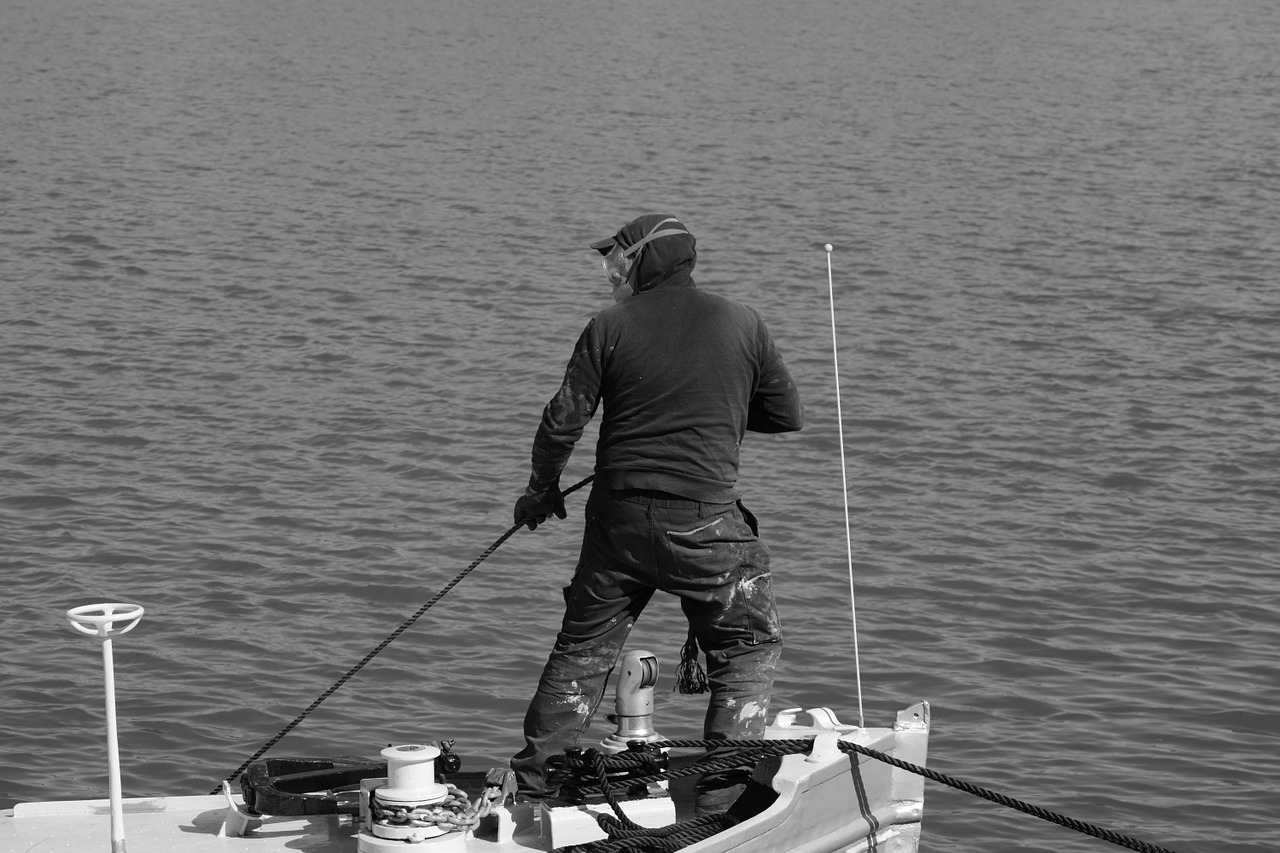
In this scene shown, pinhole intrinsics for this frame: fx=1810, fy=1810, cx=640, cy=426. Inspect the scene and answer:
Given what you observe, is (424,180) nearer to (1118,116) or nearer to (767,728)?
(1118,116)

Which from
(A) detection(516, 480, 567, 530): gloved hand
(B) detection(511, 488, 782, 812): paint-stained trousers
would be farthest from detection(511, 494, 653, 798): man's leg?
(A) detection(516, 480, 567, 530): gloved hand

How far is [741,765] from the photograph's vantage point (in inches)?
226

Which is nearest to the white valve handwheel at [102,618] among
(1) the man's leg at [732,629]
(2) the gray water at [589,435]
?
(1) the man's leg at [732,629]

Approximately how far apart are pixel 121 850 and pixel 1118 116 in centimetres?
2232

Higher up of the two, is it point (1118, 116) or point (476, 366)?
point (1118, 116)

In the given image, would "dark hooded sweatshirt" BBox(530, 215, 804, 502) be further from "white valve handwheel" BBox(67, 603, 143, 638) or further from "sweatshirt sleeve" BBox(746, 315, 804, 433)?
"white valve handwheel" BBox(67, 603, 143, 638)

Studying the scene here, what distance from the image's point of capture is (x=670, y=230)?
569cm

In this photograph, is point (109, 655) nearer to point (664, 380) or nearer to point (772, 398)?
point (664, 380)

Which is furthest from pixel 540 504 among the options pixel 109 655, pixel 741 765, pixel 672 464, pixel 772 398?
pixel 109 655

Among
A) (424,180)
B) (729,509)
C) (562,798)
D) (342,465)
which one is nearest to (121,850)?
(562,798)

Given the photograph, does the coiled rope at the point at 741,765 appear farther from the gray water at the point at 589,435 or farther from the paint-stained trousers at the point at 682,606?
the gray water at the point at 589,435

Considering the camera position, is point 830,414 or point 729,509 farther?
point 830,414

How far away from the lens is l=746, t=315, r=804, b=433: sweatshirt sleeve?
582cm

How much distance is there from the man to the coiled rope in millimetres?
101
